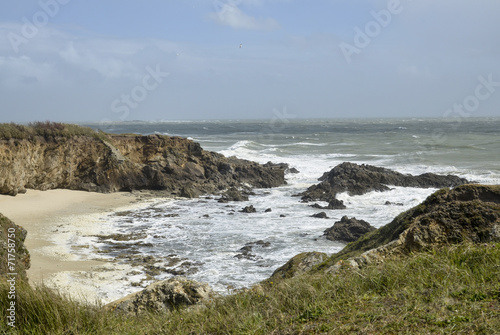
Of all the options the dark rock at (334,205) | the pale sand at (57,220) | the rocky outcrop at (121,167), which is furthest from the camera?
the rocky outcrop at (121,167)

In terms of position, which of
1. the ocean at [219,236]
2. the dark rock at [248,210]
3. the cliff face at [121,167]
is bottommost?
the ocean at [219,236]

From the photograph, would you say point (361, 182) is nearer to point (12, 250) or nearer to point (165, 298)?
point (12, 250)

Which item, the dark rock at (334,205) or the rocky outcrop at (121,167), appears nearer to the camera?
the dark rock at (334,205)

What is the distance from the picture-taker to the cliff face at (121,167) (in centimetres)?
2019

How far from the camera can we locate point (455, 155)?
40438 mm

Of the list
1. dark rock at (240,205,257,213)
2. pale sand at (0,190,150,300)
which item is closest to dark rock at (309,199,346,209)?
dark rock at (240,205,257,213)


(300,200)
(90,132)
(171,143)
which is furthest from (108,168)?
(300,200)

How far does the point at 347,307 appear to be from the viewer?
3646 millimetres

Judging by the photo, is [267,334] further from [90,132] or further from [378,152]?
[378,152]

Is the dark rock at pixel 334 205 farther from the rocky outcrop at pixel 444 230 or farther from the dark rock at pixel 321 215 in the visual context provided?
the rocky outcrop at pixel 444 230

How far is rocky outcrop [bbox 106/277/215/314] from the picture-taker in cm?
471

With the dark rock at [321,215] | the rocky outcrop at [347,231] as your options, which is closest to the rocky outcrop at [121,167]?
the dark rock at [321,215]

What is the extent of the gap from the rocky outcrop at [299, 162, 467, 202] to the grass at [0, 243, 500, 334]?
18072 millimetres

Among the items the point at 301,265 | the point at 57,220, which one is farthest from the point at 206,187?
the point at 301,265
